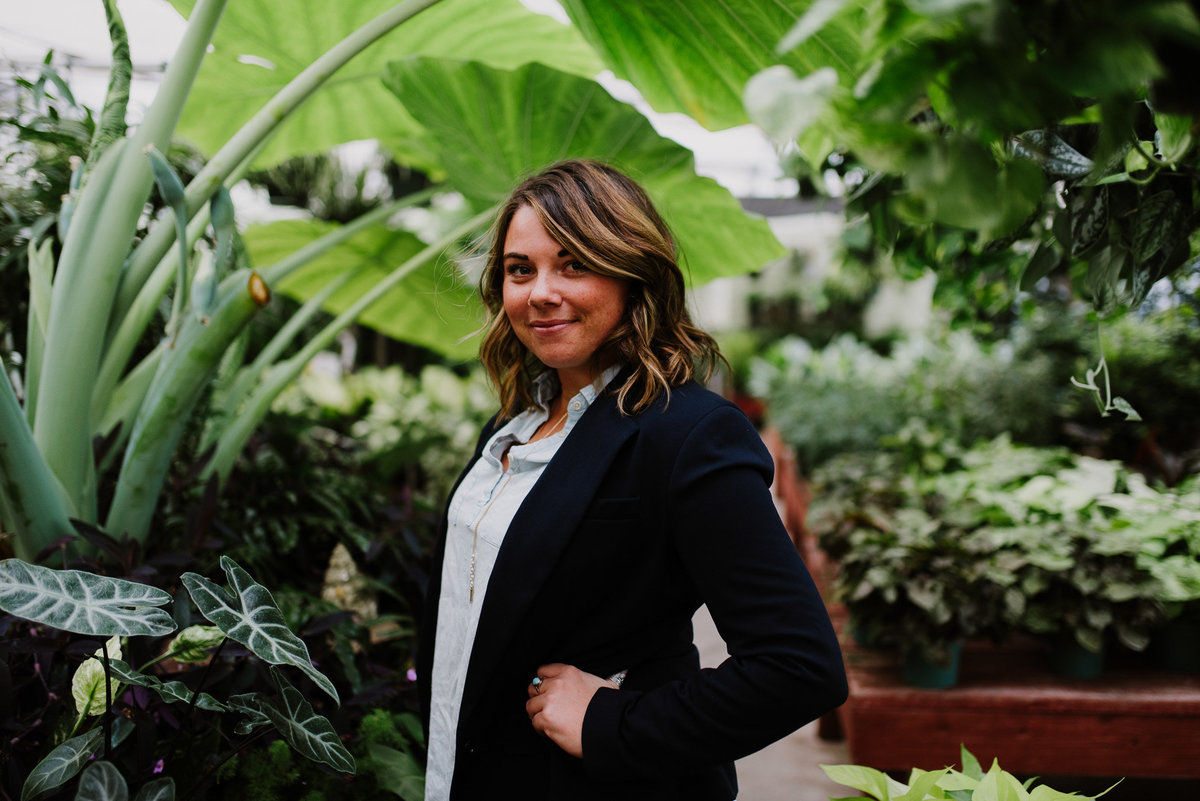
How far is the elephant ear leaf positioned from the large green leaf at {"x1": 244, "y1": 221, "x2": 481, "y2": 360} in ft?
5.78

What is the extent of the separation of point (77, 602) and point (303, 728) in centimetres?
34

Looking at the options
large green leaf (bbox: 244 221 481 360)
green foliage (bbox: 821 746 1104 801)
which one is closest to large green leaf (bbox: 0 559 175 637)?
green foliage (bbox: 821 746 1104 801)

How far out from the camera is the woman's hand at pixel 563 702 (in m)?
0.99

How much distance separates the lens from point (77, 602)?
870 millimetres

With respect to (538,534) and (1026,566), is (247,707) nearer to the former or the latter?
(538,534)

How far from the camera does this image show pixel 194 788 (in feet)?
3.60

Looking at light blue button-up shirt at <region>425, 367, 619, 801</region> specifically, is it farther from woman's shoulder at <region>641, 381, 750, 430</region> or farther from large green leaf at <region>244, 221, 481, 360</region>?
large green leaf at <region>244, 221, 481, 360</region>

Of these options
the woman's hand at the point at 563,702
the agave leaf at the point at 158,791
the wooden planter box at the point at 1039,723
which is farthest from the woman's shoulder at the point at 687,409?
the wooden planter box at the point at 1039,723

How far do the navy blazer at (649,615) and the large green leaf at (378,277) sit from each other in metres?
1.76

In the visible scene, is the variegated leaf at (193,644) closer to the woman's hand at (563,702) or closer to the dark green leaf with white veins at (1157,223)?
the woman's hand at (563,702)

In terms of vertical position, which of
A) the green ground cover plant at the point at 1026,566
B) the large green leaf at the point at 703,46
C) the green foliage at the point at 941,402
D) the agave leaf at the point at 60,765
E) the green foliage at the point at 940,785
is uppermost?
the large green leaf at the point at 703,46

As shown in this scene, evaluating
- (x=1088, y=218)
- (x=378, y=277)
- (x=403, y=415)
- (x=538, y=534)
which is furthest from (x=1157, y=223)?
(x=403, y=415)

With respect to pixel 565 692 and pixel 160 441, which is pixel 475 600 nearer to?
pixel 565 692

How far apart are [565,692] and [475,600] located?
20cm
